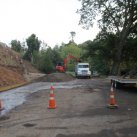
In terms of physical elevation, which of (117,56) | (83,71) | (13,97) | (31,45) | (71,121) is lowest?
(71,121)

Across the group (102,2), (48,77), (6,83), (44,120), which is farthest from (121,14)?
(44,120)

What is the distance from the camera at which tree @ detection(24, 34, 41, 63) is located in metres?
99.1

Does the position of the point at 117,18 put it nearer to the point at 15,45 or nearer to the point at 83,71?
the point at 83,71

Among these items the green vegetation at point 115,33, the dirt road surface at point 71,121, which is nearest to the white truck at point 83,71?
the green vegetation at point 115,33

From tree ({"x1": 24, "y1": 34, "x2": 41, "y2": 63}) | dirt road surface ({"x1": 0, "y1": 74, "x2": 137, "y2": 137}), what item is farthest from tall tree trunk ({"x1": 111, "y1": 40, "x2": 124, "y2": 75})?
tree ({"x1": 24, "y1": 34, "x2": 41, "y2": 63})

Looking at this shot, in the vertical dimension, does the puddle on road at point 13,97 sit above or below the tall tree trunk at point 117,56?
below

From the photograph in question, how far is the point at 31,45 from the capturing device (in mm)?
100812

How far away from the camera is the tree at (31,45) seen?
325 ft

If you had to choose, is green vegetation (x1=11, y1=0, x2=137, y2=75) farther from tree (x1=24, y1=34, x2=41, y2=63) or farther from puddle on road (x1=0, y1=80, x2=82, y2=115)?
tree (x1=24, y1=34, x2=41, y2=63)

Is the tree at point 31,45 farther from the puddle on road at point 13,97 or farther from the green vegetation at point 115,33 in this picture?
the puddle on road at point 13,97

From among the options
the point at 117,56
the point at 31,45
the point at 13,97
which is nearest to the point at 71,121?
the point at 13,97

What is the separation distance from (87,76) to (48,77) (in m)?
16.7

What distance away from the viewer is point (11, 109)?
55.0 ft

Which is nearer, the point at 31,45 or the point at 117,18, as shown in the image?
the point at 117,18
